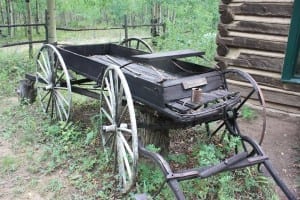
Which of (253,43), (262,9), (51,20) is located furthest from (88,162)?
(51,20)

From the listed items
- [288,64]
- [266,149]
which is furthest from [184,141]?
[288,64]

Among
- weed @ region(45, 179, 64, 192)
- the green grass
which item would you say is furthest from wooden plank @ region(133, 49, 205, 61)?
weed @ region(45, 179, 64, 192)

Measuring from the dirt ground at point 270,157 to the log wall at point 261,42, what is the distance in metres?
0.40

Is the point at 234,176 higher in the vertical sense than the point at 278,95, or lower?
lower

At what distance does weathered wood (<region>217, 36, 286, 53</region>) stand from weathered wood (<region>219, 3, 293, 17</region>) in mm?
445

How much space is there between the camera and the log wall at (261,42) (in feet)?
17.8

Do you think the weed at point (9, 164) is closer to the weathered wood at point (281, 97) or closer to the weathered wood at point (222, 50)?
the weathered wood at point (222, 50)

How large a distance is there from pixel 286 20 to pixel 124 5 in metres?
15.3

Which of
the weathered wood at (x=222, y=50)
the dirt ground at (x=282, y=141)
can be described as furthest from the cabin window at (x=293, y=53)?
the weathered wood at (x=222, y=50)

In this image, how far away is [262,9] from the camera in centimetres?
554

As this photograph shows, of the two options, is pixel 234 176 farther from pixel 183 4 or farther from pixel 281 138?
pixel 183 4

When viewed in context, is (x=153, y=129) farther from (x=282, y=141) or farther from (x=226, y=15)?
(x=226, y=15)

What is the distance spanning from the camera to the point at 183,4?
12.3 metres

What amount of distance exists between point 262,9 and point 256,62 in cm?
89
